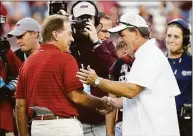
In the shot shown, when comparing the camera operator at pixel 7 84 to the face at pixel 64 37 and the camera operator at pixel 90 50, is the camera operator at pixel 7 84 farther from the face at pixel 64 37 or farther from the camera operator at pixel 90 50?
the face at pixel 64 37

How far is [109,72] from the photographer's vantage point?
5.83m

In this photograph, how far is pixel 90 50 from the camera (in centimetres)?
587

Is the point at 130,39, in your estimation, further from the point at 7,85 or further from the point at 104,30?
the point at 104,30

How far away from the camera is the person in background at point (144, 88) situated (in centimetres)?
468

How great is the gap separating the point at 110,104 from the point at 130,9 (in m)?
6.44

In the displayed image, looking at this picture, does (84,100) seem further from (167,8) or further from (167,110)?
(167,8)

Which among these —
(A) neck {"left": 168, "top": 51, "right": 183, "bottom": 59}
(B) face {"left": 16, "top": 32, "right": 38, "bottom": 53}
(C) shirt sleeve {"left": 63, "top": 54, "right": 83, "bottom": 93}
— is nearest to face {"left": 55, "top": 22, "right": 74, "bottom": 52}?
(C) shirt sleeve {"left": 63, "top": 54, "right": 83, "bottom": 93}

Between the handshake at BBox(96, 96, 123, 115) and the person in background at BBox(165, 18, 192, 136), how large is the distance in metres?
1.17

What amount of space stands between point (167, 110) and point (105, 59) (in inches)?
48.2

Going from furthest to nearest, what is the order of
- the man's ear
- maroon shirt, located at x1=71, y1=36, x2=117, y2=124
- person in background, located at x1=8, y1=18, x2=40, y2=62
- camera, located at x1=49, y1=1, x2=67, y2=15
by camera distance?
1. person in background, located at x1=8, y1=18, x2=40, y2=62
2. camera, located at x1=49, y1=1, x2=67, y2=15
3. maroon shirt, located at x1=71, y1=36, x2=117, y2=124
4. the man's ear

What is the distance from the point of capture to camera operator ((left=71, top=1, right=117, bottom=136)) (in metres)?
5.72

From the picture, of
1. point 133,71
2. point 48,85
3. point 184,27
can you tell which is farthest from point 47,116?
point 184,27

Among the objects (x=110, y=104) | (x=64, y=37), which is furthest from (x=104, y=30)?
(x=64, y=37)

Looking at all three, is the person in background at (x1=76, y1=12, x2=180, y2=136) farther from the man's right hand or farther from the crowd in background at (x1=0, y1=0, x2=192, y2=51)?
the crowd in background at (x1=0, y1=0, x2=192, y2=51)
